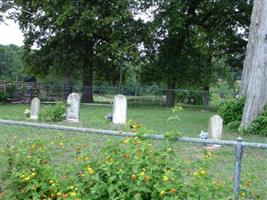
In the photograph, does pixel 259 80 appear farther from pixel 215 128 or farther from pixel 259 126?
pixel 215 128

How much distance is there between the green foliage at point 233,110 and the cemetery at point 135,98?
0.04 m

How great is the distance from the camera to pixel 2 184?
18.9ft

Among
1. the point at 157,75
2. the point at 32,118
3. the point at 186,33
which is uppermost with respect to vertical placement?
the point at 186,33

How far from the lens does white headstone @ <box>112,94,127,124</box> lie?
16578 mm

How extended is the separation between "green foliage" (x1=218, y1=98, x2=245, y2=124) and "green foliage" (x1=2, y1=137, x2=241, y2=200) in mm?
13118

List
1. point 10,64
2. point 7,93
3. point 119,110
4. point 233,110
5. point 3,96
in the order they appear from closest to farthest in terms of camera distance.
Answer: point 119,110
point 233,110
point 3,96
point 7,93
point 10,64

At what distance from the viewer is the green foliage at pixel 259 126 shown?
15.3 metres

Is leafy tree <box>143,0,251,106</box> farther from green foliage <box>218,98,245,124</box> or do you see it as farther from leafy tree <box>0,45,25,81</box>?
leafy tree <box>0,45,25,81</box>

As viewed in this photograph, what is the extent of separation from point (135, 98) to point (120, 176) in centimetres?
2968

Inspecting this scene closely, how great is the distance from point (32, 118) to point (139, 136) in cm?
1343

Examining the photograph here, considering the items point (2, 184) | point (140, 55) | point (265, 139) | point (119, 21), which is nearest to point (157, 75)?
point (140, 55)

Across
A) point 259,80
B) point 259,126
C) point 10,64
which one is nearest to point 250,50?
point 259,80

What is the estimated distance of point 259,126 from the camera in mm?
15508

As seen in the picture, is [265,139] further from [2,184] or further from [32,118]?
[2,184]
